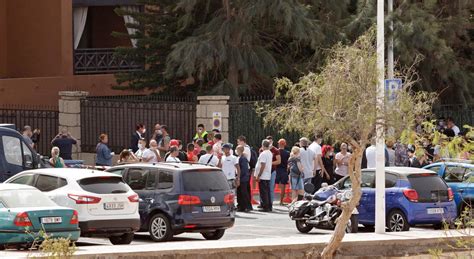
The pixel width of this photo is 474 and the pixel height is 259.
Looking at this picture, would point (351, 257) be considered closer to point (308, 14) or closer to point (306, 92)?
point (306, 92)

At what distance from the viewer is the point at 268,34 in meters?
39.9

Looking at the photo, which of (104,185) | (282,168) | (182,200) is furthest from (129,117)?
(104,185)

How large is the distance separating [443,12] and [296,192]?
14461 mm

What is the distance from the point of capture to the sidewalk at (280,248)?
18.0m

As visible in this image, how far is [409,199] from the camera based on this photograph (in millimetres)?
24312

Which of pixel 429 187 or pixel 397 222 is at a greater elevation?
pixel 429 187

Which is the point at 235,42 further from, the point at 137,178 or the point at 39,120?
the point at 137,178

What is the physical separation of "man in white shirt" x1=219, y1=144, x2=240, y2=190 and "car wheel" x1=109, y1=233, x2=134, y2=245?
652cm

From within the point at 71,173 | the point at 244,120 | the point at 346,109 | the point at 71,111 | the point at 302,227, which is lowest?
the point at 302,227

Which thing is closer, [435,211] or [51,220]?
[51,220]

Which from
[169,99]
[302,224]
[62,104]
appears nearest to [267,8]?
[169,99]

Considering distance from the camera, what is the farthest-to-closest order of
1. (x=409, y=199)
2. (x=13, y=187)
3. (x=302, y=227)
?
(x=302, y=227) < (x=409, y=199) < (x=13, y=187)

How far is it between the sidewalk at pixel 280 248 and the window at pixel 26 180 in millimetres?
3103

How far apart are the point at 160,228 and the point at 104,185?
184 cm
